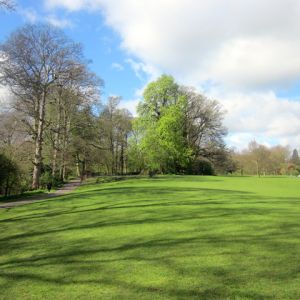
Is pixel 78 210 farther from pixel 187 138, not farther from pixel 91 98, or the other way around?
pixel 187 138

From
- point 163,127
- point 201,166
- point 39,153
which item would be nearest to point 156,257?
point 39,153

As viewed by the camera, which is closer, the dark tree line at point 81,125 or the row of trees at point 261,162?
the dark tree line at point 81,125

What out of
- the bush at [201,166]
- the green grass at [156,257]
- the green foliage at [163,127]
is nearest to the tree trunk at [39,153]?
the green grass at [156,257]

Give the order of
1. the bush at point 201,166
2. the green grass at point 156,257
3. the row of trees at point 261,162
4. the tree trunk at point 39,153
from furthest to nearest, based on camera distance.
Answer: the row of trees at point 261,162 → the bush at point 201,166 → the tree trunk at point 39,153 → the green grass at point 156,257

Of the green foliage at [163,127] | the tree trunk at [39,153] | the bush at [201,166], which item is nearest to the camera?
the tree trunk at [39,153]

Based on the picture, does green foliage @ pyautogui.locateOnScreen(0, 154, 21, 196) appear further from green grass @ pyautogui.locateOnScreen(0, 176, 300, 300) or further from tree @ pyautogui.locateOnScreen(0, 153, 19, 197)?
green grass @ pyautogui.locateOnScreen(0, 176, 300, 300)

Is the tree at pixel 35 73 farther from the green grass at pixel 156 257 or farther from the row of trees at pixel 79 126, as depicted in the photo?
the green grass at pixel 156 257

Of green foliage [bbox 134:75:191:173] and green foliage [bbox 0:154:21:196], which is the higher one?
green foliage [bbox 134:75:191:173]

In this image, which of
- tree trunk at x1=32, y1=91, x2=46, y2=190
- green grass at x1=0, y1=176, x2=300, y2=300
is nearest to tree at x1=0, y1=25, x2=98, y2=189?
tree trunk at x1=32, y1=91, x2=46, y2=190

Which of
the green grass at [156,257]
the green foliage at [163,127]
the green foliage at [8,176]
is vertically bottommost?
the green grass at [156,257]

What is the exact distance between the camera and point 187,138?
71312 mm

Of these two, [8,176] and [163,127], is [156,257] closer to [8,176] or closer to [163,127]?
[8,176]

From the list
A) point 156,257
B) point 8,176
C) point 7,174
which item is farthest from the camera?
Result: point 8,176

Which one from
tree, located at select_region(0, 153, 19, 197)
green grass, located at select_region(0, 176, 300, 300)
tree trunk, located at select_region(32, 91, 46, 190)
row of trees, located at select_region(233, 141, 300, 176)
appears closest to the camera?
green grass, located at select_region(0, 176, 300, 300)
